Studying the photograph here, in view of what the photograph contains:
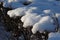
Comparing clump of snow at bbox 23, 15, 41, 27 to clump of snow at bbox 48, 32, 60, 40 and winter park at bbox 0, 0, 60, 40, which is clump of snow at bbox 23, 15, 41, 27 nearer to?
winter park at bbox 0, 0, 60, 40

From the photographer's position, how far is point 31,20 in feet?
15.6

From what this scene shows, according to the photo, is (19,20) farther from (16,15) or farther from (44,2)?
(44,2)

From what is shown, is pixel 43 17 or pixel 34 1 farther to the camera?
pixel 34 1

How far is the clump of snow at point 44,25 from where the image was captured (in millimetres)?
4422

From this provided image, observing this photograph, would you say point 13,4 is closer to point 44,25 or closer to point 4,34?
point 4,34

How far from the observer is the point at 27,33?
4.70 meters

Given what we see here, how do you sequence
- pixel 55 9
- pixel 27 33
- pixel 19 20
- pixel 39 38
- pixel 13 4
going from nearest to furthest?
1. pixel 39 38
2. pixel 27 33
3. pixel 19 20
4. pixel 55 9
5. pixel 13 4

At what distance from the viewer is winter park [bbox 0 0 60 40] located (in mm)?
4426

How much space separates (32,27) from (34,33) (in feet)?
0.52

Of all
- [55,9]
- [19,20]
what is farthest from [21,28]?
[55,9]

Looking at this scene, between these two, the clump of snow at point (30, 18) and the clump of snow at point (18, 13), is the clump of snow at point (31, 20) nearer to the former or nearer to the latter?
the clump of snow at point (30, 18)

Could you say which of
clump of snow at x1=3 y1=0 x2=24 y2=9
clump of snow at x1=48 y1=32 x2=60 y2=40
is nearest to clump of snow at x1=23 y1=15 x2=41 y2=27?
clump of snow at x1=48 y1=32 x2=60 y2=40

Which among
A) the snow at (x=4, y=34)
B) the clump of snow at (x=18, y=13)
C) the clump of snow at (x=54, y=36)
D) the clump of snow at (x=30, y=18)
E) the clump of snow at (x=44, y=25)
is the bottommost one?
the snow at (x=4, y=34)

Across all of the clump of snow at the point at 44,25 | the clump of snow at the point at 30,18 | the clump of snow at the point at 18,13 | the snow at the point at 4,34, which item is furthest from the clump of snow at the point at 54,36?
the snow at the point at 4,34
